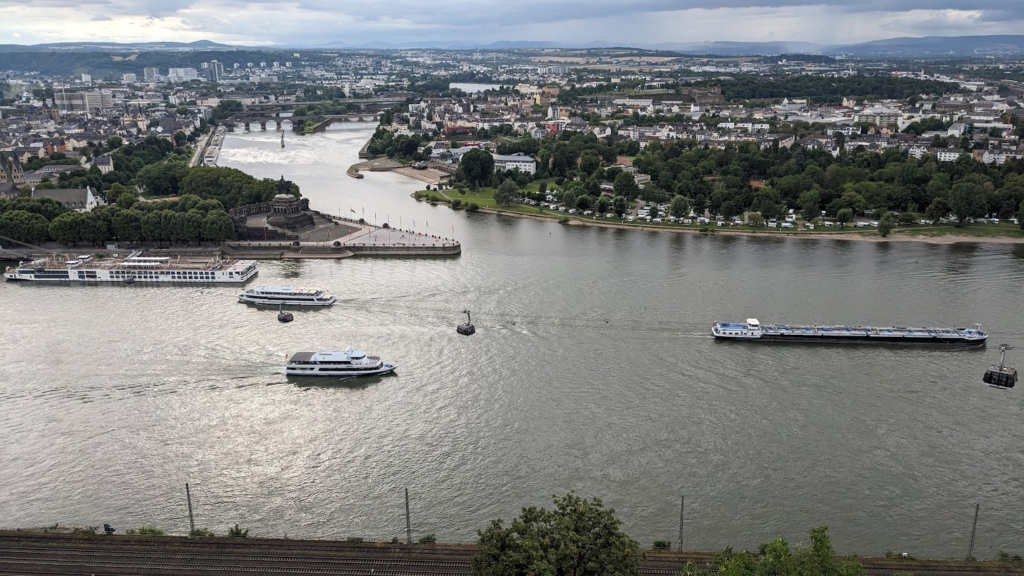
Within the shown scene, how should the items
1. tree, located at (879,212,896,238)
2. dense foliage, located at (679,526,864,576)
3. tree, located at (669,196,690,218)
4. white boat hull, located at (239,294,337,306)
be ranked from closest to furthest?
dense foliage, located at (679,526,864,576) → white boat hull, located at (239,294,337,306) → tree, located at (879,212,896,238) → tree, located at (669,196,690,218)

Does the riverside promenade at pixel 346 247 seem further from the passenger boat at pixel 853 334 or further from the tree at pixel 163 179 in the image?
the tree at pixel 163 179

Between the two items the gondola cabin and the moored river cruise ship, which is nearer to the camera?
the gondola cabin

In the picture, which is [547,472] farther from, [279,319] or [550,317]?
[279,319]

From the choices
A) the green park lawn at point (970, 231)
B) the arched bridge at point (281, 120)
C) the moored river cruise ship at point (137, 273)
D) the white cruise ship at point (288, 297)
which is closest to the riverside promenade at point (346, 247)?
the moored river cruise ship at point (137, 273)

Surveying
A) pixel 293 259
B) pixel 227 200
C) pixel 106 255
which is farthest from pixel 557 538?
pixel 227 200

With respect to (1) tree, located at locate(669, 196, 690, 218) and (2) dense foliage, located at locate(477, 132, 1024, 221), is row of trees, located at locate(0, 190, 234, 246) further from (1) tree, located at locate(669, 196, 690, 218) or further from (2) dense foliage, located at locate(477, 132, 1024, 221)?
(1) tree, located at locate(669, 196, 690, 218)

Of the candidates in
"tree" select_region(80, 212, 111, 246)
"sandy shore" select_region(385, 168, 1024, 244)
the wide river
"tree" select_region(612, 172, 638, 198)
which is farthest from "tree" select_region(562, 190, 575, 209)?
"tree" select_region(80, 212, 111, 246)
